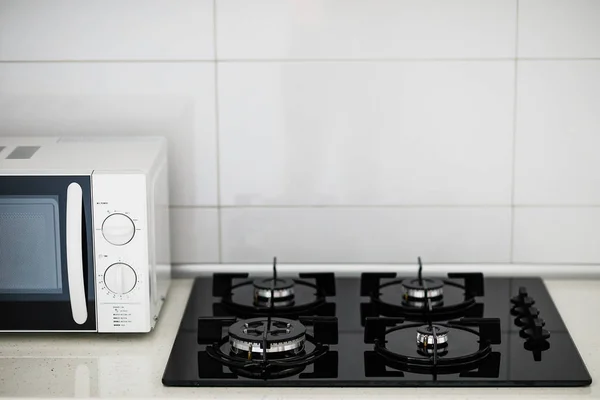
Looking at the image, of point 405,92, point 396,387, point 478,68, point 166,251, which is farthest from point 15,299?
point 478,68

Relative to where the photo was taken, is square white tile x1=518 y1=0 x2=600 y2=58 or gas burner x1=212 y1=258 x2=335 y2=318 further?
square white tile x1=518 y1=0 x2=600 y2=58

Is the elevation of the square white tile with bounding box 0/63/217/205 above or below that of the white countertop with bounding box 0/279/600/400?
above

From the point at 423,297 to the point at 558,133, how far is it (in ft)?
1.45

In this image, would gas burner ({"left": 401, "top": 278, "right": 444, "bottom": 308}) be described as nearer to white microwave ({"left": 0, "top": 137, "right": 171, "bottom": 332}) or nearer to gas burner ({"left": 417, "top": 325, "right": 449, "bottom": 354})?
gas burner ({"left": 417, "top": 325, "right": 449, "bottom": 354})

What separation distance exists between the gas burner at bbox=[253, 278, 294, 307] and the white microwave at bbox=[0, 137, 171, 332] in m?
0.20

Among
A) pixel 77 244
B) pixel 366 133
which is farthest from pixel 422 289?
pixel 77 244

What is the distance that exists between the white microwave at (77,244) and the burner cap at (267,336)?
0.17 meters

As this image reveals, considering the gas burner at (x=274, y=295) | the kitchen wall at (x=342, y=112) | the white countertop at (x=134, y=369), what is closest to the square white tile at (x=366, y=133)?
the kitchen wall at (x=342, y=112)

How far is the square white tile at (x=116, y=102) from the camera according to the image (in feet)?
5.64

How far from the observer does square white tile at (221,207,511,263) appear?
1.77 meters

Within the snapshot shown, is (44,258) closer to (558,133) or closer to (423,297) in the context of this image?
(423,297)

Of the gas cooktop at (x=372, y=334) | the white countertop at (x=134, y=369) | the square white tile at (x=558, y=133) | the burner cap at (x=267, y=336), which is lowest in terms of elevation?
the white countertop at (x=134, y=369)

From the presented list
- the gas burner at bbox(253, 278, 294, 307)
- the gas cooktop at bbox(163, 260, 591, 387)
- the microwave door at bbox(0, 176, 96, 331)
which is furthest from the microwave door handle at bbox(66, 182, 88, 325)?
the gas burner at bbox(253, 278, 294, 307)

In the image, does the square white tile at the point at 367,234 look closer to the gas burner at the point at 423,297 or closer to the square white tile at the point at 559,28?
the gas burner at the point at 423,297
